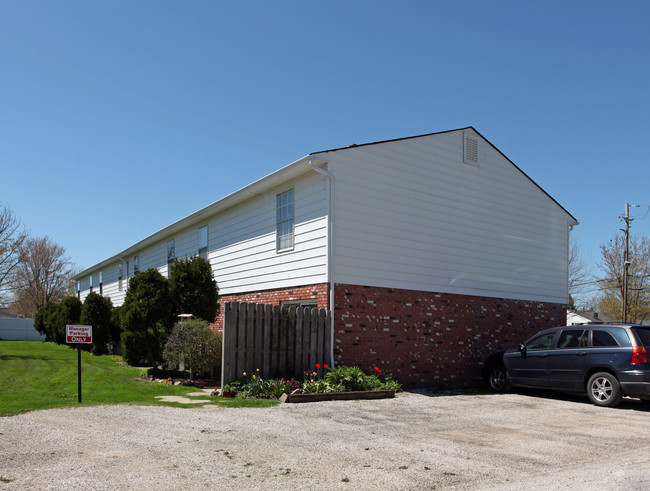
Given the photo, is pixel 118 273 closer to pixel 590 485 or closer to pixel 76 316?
pixel 76 316

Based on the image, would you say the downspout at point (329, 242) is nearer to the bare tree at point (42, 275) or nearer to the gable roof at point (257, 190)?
the gable roof at point (257, 190)

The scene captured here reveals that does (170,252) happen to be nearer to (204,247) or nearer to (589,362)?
(204,247)

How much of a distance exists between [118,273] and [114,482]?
28.1m

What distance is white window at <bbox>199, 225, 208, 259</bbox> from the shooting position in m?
20.0

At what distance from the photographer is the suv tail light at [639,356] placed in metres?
10.5

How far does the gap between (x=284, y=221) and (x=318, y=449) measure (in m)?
9.01

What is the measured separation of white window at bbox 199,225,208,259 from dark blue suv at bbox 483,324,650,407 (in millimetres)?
11167

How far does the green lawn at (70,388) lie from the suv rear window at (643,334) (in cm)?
716

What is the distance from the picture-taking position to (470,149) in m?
16.6

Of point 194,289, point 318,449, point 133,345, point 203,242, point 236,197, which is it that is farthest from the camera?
point 203,242

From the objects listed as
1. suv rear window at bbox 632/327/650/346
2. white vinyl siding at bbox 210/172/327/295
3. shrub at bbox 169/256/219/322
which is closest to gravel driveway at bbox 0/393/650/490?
suv rear window at bbox 632/327/650/346

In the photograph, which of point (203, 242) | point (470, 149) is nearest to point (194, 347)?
point (203, 242)

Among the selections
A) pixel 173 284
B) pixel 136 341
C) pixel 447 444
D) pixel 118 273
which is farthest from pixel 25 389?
pixel 118 273

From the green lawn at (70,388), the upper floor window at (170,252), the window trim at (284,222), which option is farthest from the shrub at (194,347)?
the upper floor window at (170,252)
